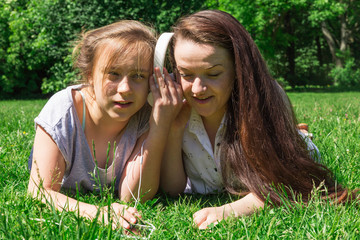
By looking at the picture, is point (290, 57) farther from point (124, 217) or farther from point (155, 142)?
point (124, 217)

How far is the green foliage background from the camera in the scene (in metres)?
10.8

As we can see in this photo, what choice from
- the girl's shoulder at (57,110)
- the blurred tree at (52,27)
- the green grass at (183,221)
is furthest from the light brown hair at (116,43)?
the blurred tree at (52,27)

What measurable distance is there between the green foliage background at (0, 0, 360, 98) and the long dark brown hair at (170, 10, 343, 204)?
17.1 feet

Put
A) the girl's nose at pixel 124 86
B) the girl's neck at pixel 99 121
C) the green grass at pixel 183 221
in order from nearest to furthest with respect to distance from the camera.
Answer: the green grass at pixel 183 221 < the girl's nose at pixel 124 86 < the girl's neck at pixel 99 121

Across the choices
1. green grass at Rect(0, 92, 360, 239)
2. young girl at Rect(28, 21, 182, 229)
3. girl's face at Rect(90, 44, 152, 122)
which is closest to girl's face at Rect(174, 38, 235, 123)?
young girl at Rect(28, 21, 182, 229)

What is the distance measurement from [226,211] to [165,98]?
0.78m

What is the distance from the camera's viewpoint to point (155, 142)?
2.51 meters

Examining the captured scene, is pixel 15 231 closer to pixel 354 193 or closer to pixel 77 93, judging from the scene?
pixel 77 93

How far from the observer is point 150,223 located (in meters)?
1.91

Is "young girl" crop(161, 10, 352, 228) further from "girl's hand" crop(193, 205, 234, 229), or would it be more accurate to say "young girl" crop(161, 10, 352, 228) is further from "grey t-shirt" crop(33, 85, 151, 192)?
"grey t-shirt" crop(33, 85, 151, 192)

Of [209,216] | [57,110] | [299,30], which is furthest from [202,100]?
[299,30]

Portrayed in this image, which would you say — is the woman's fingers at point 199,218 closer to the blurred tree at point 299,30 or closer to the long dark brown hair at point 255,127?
the long dark brown hair at point 255,127

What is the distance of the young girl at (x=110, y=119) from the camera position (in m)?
2.37

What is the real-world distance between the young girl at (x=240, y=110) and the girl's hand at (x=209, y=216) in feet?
0.24
